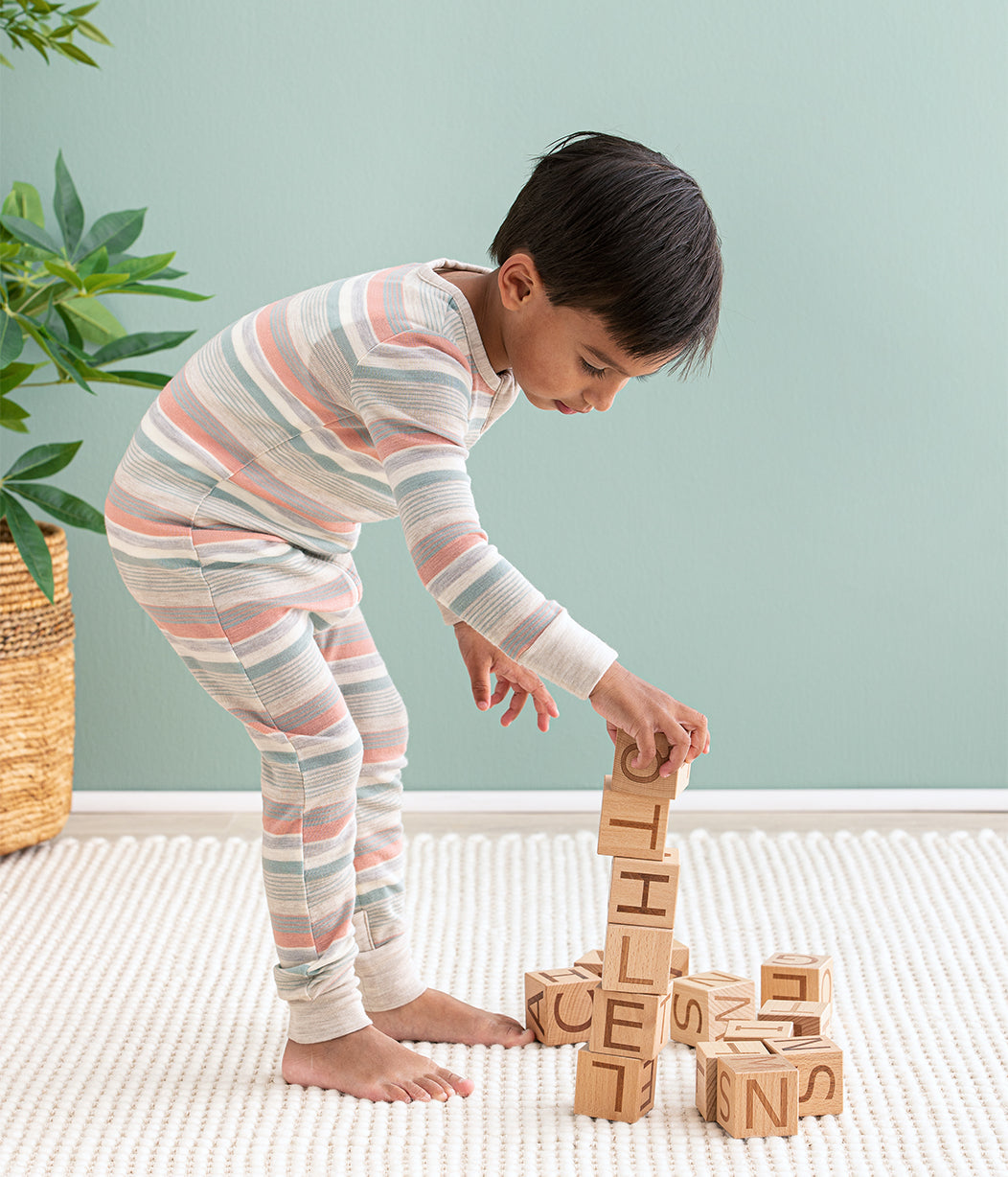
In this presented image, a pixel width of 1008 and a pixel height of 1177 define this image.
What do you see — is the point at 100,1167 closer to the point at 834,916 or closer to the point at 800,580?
the point at 834,916

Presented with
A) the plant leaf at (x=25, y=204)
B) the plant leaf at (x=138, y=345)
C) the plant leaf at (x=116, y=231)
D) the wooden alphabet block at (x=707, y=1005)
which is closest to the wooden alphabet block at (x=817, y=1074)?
the wooden alphabet block at (x=707, y=1005)

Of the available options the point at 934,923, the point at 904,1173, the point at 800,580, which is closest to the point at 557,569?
the point at 800,580

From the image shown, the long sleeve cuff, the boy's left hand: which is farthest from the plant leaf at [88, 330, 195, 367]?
the long sleeve cuff

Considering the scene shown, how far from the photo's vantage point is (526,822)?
1.68m

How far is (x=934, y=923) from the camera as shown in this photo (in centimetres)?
133

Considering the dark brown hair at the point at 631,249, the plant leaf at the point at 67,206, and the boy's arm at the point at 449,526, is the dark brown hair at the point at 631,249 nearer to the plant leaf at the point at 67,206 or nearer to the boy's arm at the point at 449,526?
the boy's arm at the point at 449,526

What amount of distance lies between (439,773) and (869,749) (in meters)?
0.62

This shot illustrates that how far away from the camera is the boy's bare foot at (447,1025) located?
3.54ft

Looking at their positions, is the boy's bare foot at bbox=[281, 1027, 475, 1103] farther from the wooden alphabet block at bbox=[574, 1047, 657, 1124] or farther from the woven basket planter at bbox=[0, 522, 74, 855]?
the woven basket planter at bbox=[0, 522, 74, 855]

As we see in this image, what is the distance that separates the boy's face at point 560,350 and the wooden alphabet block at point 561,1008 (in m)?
0.52

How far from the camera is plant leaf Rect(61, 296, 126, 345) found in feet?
4.88

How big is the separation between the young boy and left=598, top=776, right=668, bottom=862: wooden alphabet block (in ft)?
0.22

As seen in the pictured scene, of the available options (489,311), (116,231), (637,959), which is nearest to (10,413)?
(116,231)

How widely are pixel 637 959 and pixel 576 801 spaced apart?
0.77m
